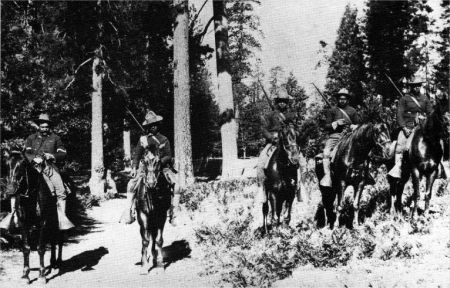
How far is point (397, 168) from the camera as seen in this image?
10.5 metres

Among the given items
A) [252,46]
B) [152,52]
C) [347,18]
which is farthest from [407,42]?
[152,52]

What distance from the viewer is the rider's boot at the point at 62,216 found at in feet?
31.5

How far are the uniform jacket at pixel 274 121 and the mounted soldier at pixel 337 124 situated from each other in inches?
35.6

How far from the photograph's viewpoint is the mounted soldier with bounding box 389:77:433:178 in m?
10.5

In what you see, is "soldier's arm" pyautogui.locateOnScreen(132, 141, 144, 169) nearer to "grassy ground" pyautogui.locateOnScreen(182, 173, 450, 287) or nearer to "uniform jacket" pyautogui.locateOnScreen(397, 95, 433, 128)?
"grassy ground" pyautogui.locateOnScreen(182, 173, 450, 287)

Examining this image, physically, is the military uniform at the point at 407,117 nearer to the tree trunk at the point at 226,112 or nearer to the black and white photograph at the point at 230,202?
the black and white photograph at the point at 230,202

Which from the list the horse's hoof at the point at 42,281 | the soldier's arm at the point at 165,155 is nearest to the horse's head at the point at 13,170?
the horse's hoof at the point at 42,281

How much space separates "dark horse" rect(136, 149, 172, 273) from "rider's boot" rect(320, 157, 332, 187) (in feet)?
10.5

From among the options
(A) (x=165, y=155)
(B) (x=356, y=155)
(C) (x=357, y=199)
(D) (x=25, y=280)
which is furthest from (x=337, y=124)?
(D) (x=25, y=280)

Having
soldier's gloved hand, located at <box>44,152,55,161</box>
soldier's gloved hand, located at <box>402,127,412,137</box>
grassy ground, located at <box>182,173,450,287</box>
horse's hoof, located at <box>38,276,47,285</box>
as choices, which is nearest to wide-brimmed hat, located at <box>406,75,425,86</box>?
soldier's gloved hand, located at <box>402,127,412,137</box>

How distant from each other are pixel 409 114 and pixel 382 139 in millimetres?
2157

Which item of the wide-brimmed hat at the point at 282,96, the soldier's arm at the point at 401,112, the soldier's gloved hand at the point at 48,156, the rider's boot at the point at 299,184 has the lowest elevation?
the rider's boot at the point at 299,184

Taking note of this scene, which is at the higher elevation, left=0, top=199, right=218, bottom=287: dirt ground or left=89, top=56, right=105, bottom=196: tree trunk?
left=89, top=56, right=105, bottom=196: tree trunk

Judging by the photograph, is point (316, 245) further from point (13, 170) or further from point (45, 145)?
point (45, 145)
